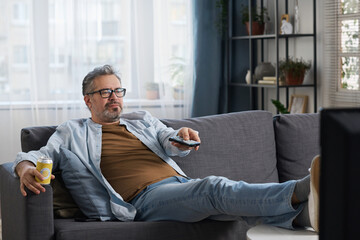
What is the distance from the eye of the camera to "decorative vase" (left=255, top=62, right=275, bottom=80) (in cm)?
468

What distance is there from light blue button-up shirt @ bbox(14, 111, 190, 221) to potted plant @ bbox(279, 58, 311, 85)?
184 cm

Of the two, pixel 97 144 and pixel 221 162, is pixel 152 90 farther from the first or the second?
pixel 97 144

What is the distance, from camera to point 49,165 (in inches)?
85.3

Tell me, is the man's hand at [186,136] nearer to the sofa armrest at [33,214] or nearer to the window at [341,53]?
the sofa armrest at [33,214]

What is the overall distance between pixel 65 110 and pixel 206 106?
1253mm

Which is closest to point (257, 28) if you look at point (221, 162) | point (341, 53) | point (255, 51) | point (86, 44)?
point (255, 51)

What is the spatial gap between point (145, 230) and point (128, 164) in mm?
394

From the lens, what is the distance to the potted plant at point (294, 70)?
4.32 m

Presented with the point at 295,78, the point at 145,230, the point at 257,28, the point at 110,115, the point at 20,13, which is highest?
the point at 20,13

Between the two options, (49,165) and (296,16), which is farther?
(296,16)

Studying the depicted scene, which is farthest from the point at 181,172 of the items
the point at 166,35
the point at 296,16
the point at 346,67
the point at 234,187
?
the point at 166,35

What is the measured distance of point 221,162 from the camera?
276 centimetres

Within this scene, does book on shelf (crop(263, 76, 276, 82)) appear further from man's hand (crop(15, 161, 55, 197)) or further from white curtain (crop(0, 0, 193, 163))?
man's hand (crop(15, 161, 55, 197))

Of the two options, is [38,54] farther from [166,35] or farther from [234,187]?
[234,187]
